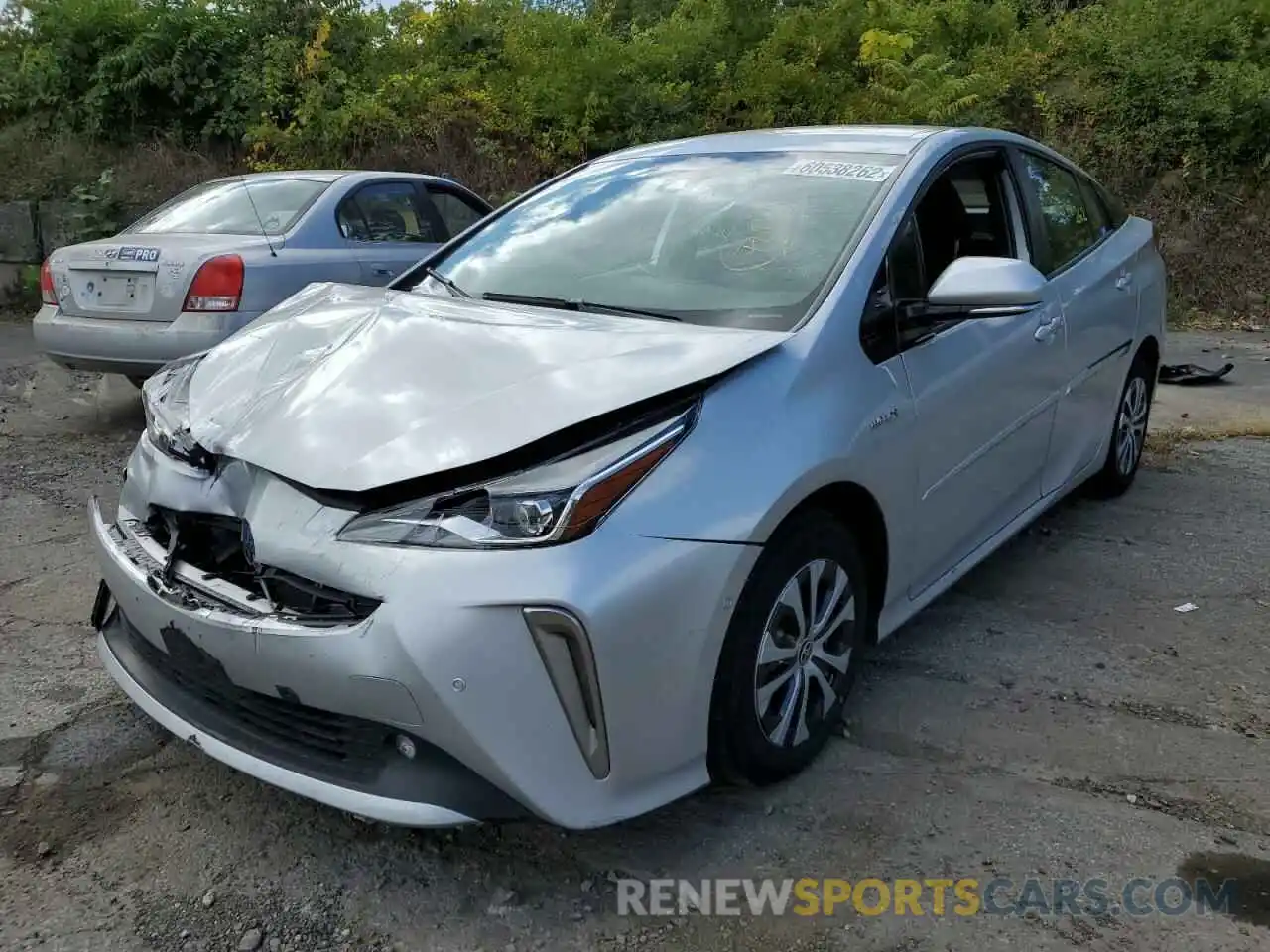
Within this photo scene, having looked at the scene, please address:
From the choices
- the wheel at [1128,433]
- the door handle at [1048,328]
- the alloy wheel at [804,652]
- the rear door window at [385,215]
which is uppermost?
Result: the door handle at [1048,328]

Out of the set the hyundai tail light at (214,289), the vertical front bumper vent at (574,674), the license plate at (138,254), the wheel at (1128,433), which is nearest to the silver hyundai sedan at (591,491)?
the vertical front bumper vent at (574,674)

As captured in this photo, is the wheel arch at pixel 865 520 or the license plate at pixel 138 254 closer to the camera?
the wheel arch at pixel 865 520

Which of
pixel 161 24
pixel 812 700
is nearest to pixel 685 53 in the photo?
pixel 161 24

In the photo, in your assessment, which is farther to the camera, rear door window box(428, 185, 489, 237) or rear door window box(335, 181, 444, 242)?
rear door window box(428, 185, 489, 237)

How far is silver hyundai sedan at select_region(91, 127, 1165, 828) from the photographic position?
7.06ft

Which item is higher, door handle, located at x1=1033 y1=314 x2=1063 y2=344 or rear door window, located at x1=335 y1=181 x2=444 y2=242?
door handle, located at x1=1033 y1=314 x2=1063 y2=344

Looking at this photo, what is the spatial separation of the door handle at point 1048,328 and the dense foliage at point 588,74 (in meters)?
7.56

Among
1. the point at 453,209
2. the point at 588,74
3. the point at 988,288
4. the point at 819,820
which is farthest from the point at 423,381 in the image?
the point at 588,74

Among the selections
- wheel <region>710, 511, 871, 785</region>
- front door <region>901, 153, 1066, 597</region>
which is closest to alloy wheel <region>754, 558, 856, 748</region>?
wheel <region>710, 511, 871, 785</region>

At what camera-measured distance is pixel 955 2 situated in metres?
12.4

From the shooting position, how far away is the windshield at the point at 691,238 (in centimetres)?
307

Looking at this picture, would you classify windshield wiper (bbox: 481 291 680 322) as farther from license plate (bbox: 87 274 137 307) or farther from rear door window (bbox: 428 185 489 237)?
rear door window (bbox: 428 185 489 237)

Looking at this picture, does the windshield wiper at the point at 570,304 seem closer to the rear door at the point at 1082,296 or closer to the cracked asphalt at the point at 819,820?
the cracked asphalt at the point at 819,820

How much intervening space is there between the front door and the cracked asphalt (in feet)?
1.52
